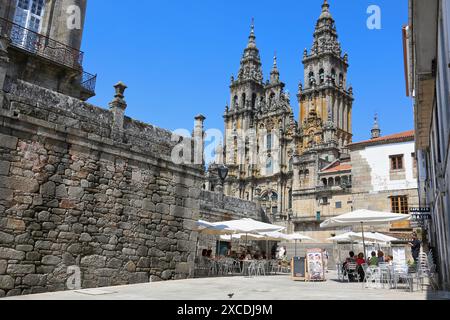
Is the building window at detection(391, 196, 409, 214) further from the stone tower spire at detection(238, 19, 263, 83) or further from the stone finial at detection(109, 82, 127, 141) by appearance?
the stone tower spire at detection(238, 19, 263, 83)

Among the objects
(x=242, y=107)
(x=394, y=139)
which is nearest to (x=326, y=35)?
(x=242, y=107)

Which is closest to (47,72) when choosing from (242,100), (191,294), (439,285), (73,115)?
(73,115)

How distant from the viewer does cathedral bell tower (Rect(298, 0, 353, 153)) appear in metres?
57.8

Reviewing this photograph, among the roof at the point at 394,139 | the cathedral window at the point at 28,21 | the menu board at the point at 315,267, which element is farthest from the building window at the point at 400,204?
the cathedral window at the point at 28,21

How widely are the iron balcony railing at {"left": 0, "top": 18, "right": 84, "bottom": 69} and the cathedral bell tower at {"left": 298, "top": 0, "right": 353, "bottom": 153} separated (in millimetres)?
43813

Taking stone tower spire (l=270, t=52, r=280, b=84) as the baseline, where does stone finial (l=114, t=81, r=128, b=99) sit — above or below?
below

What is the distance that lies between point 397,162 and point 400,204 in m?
2.78

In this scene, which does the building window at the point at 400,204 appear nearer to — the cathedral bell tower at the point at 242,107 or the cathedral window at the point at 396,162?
the cathedral window at the point at 396,162

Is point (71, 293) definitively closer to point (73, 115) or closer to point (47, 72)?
point (73, 115)

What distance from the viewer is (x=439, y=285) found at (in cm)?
1109

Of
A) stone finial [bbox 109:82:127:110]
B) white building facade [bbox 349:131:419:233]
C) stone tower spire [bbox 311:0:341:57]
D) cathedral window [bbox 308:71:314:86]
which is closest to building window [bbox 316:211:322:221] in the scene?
white building facade [bbox 349:131:419:233]

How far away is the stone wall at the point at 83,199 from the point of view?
8.12 metres

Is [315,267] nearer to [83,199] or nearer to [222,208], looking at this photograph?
[83,199]

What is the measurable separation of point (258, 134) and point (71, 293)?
194 feet
